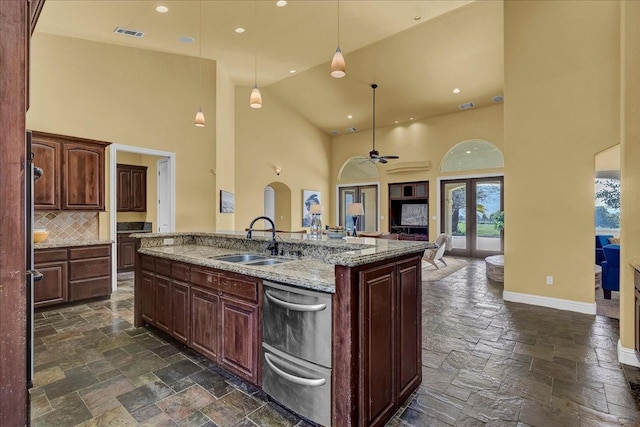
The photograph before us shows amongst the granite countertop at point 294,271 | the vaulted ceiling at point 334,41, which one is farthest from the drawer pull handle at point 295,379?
the vaulted ceiling at point 334,41

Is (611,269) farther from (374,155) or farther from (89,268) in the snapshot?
(89,268)

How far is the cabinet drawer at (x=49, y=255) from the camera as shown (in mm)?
4152

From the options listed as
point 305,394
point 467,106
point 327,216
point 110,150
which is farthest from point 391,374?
point 327,216

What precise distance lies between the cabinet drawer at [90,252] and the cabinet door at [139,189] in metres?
2.39

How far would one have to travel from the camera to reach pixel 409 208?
10445 millimetres

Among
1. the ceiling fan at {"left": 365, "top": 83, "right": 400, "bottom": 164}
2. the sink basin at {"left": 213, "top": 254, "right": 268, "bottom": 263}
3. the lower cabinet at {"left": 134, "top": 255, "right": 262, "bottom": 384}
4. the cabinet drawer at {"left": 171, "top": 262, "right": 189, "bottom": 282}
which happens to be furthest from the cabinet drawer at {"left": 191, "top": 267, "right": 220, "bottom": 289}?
the ceiling fan at {"left": 365, "top": 83, "right": 400, "bottom": 164}

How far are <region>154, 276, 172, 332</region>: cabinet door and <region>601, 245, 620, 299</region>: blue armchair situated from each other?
5.66 metres

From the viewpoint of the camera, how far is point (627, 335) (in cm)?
284

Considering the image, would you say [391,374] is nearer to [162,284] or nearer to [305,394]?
[305,394]

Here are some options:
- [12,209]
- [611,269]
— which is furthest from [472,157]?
[12,209]

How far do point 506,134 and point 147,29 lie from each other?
18.5 ft

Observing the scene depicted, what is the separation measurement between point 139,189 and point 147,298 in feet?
14.6

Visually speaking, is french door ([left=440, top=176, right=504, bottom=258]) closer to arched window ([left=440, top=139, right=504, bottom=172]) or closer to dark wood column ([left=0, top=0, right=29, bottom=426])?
arched window ([left=440, top=139, right=504, bottom=172])

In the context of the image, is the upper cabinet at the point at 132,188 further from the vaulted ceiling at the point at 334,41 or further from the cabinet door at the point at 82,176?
the vaulted ceiling at the point at 334,41
